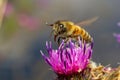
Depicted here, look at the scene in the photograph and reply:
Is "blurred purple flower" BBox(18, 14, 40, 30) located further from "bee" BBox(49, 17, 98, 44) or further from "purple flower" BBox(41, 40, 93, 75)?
"purple flower" BBox(41, 40, 93, 75)

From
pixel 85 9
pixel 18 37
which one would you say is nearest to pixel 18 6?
pixel 18 37

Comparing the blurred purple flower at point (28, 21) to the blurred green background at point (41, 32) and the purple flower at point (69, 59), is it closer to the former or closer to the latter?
the blurred green background at point (41, 32)

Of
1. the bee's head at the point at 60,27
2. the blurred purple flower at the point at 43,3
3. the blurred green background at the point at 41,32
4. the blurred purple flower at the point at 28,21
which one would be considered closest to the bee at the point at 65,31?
the bee's head at the point at 60,27

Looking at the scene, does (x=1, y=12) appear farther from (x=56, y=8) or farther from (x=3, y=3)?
(x=56, y=8)

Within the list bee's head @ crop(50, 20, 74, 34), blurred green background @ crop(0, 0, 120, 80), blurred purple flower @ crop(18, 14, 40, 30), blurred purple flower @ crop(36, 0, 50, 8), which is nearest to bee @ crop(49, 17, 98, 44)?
bee's head @ crop(50, 20, 74, 34)

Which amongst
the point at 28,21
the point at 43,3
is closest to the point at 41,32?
the point at 43,3

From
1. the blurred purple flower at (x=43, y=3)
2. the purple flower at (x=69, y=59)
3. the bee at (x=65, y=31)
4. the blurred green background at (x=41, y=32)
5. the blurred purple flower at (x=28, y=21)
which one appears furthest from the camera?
the blurred purple flower at (x=43, y=3)

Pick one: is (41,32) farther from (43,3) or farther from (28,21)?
(28,21)
